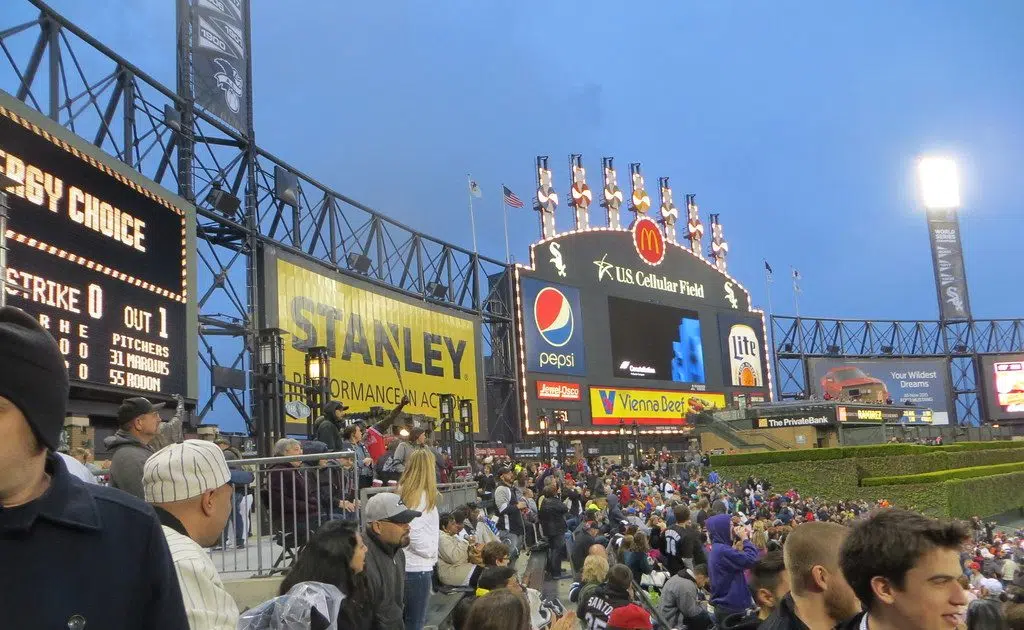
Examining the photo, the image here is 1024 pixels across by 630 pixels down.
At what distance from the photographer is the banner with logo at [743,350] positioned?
52000 mm

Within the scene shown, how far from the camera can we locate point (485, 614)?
13.1 feet

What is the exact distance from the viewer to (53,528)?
155 cm

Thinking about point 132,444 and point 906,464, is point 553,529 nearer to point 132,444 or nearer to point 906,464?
point 132,444

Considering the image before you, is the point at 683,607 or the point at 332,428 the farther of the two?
the point at 332,428

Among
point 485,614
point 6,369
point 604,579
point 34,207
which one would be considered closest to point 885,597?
point 485,614

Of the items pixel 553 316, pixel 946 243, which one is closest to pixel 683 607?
pixel 553 316

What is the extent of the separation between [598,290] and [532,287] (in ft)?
15.9

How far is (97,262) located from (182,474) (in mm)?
13310

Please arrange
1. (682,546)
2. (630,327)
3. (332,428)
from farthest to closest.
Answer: (630,327) → (682,546) → (332,428)

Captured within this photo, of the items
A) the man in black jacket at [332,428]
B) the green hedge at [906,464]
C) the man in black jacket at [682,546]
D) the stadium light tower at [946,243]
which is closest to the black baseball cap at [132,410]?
the man in black jacket at [332,428]

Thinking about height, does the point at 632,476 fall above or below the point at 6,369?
below


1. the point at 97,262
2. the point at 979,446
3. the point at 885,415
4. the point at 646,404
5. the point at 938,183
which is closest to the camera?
the point at 97,262

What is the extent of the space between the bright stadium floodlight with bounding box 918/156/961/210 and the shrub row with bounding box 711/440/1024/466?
3954 centimetres

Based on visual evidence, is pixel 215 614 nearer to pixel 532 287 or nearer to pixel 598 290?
pixel 532 287
